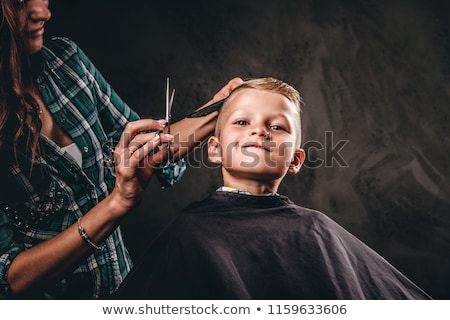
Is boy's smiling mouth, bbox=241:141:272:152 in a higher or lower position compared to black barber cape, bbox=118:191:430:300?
higher

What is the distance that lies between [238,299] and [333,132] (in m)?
0.87

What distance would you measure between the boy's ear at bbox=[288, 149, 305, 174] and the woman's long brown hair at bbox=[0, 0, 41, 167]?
95cm

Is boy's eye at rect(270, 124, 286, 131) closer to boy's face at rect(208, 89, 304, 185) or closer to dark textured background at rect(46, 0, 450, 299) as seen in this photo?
boy's face at rect(208, 89, 304, 185)

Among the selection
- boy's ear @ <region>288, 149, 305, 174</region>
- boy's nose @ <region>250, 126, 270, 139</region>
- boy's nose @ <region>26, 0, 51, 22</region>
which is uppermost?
boy's nose @ <region>26, 0, 51, 22</region>

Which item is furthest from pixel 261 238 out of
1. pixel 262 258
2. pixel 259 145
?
pixel 259 145

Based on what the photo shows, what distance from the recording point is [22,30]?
5.41ft

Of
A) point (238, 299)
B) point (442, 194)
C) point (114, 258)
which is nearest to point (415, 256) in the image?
point (442, 194)

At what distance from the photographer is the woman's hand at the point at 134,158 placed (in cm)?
154

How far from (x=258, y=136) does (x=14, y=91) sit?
89 cm

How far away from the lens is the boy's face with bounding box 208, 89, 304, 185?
5.35 ft

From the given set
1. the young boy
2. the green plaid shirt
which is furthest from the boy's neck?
the green plaid shirt

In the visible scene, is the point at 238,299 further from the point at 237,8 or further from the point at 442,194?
the point at 237,8

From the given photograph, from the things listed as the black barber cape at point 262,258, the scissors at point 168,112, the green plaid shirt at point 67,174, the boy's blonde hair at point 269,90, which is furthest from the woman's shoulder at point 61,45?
the black barber cape at point 262,258

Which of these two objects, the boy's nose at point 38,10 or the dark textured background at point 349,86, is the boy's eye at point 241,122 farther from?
the boy's nose at point 38,10
